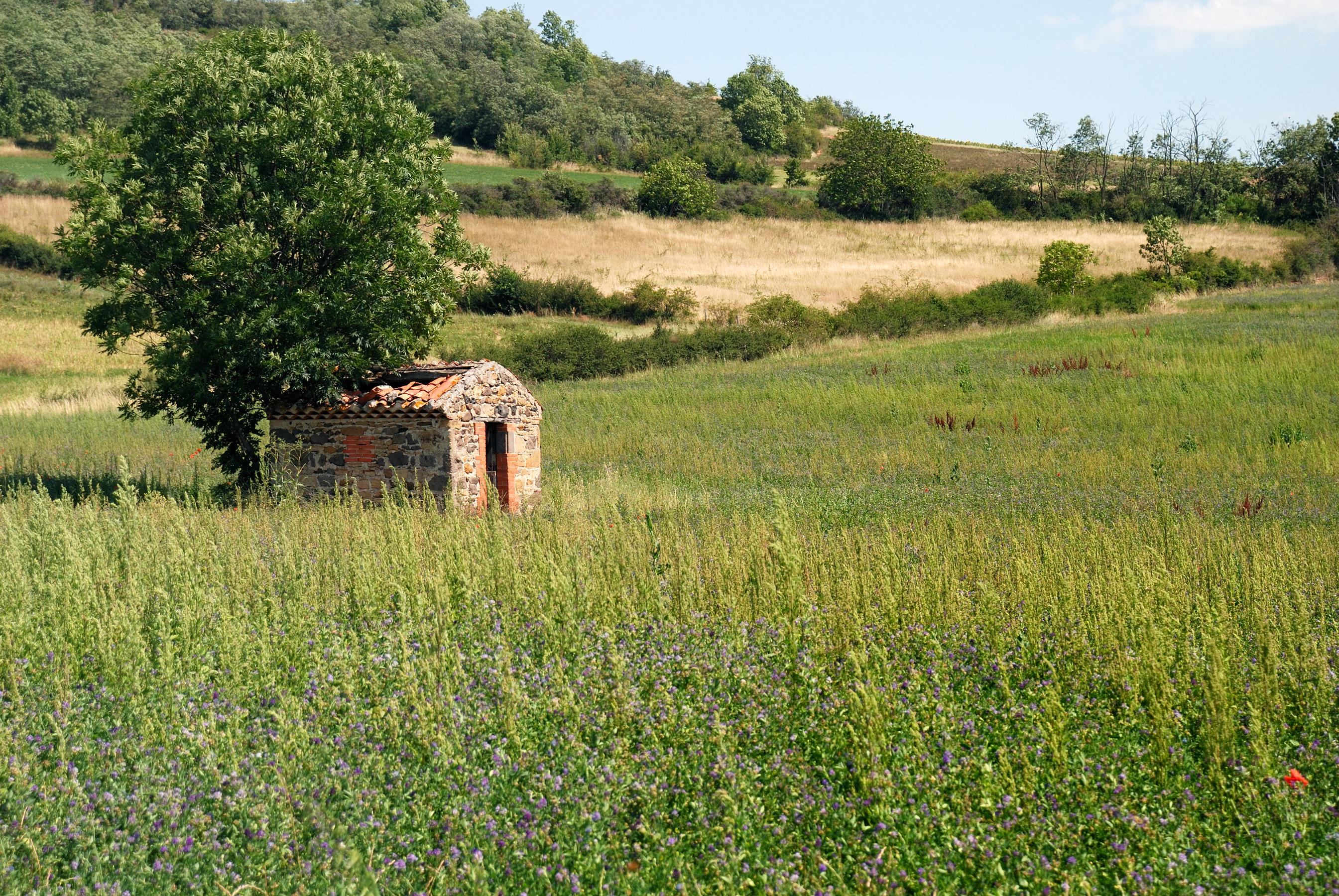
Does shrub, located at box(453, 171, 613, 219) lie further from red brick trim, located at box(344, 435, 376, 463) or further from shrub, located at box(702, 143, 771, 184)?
red brick trim, located at box(344, 435, 376, 463)

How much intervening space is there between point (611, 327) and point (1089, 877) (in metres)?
41.2

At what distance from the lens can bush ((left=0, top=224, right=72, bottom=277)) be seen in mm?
46625

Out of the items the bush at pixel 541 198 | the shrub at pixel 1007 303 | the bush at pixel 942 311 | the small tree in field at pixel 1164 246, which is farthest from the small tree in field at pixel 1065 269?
the bush at pixel 541 198

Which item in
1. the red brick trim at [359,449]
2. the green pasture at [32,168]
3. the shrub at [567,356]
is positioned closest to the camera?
the red brick trim at [359,449]

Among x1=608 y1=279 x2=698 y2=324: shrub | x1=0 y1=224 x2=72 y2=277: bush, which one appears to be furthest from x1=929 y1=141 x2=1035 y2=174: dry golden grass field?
x1=0 y1=224 x2=72 y2=277: bush

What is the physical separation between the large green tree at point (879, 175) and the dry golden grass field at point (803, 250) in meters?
4.69

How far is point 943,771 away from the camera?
4.89 meters

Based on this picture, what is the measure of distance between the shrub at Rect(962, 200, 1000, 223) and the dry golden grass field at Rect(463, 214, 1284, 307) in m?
2.98

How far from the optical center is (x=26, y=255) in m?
46.8

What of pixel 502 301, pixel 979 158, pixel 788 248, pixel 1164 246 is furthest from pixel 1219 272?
pixel 979 158

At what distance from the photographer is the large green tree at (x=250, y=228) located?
46.3 ft

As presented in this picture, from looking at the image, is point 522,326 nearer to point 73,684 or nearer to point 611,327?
point 611,327

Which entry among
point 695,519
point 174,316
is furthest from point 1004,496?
point 174,316

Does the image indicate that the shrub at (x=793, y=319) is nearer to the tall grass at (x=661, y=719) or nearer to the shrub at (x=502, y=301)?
the shrub at (x=502, y=301)
